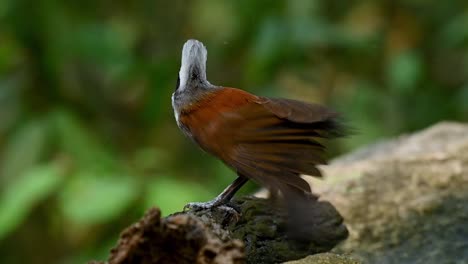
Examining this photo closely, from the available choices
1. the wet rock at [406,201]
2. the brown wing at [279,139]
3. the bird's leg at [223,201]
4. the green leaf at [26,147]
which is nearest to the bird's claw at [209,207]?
the bird's leg at [223,201]

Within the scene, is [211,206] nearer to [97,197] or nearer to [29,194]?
[97,197]

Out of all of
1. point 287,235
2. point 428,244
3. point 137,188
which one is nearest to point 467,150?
point 428,244

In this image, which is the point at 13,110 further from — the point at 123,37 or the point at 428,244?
the point at 428,244

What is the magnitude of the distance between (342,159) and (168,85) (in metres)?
1.04

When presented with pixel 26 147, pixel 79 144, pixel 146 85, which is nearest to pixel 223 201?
pixel 79 144

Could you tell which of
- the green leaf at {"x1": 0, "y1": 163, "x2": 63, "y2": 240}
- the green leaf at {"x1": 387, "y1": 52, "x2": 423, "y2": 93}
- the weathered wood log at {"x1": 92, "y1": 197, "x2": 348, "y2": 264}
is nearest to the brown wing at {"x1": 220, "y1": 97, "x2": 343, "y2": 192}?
the weathered wood log at {"x1": 92, "y1": 197, "x2": 348, "y2": 264}

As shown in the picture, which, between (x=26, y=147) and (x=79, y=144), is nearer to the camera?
(x=79, y=144)

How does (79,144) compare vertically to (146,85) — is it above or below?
below

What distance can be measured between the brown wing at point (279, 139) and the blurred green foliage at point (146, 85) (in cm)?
130

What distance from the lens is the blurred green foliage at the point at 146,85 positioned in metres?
3.34

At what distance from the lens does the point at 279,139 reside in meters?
1.71

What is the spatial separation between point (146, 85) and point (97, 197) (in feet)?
3.59

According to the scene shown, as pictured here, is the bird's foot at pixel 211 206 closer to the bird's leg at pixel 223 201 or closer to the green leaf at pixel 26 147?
the bird's leg at pixel 223 201

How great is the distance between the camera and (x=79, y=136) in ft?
11.6
